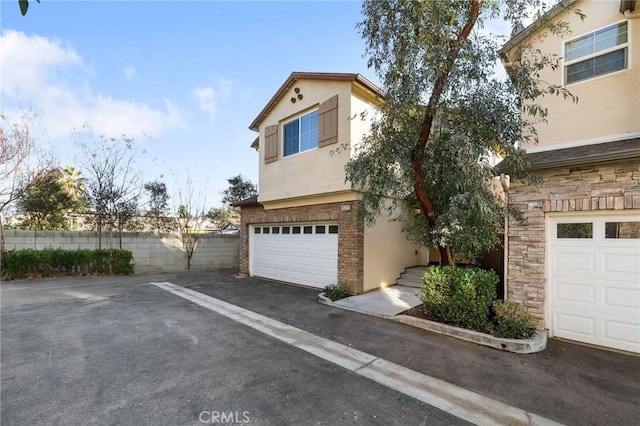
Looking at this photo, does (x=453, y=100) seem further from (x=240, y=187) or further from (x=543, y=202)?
(x=240, y=187)

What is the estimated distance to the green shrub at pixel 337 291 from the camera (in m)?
8.66

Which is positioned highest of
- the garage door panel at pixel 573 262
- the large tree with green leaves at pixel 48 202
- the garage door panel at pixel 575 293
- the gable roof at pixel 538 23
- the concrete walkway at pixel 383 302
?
the gable roof at pixel 538 23

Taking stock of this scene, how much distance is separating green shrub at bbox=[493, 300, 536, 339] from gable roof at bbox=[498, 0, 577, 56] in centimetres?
545

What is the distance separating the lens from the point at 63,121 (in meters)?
13.8

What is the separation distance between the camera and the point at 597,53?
6.39 meters

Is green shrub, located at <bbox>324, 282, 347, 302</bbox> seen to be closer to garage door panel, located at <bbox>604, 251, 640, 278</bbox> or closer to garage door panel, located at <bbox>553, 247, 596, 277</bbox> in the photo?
garage door panel, located at <bbox>553, 247, 596, 277</bbox>

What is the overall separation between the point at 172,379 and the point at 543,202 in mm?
7286

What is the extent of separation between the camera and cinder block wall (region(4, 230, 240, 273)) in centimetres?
1273

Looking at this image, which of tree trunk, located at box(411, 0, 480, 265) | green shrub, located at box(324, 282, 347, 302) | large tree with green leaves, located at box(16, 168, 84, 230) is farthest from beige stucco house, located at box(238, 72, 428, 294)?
large tree with green leaves, located at box(16, 168, 84, 230)

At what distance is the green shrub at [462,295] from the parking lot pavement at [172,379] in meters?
3.09

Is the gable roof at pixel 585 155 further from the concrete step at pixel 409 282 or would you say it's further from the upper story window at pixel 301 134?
the upper story window at pixel 301 134

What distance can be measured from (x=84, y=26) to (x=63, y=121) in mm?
7231

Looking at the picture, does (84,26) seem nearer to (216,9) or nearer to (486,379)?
(216,9)

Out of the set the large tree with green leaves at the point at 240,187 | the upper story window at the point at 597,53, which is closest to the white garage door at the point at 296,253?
the large tree with green leaves at the point at 240,187
